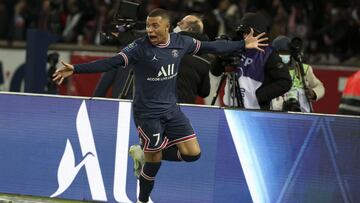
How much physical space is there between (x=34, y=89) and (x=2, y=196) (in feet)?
13.6

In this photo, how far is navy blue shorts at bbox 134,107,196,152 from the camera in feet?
27.4

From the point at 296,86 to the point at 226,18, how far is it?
6698 mm

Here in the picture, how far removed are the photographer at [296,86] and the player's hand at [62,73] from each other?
2841mm

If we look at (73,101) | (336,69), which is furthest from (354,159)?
(336,69)

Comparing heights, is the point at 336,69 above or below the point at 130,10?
below

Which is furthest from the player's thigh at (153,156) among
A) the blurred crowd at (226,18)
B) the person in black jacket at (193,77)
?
the blurred crowd at (226,18)

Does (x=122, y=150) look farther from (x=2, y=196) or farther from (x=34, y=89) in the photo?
(x=34, y=89)

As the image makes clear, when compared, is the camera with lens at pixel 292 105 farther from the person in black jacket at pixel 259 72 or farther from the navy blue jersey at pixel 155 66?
the navy blue jersey at pixel 155 66

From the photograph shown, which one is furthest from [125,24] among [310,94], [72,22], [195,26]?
[72,22]

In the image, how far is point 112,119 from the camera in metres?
9.15

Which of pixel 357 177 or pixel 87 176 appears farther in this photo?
pixel 87 176

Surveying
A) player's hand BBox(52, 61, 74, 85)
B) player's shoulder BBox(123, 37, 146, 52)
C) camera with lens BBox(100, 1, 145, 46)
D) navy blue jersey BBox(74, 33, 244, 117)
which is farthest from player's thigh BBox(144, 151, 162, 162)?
camera with lens BBox(100, 1, 145, 46)

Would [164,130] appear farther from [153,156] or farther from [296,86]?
[296,86]

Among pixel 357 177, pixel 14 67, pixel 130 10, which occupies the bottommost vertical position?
pixel 14 67
